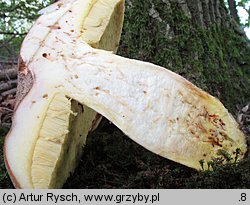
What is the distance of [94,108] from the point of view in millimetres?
1493

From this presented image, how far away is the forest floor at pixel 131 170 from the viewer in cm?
147

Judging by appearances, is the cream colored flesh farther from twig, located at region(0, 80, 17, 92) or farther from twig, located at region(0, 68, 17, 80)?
twig, located at region(0, 68, 17, 80)

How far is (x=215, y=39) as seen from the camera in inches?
102

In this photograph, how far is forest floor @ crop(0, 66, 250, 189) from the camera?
1473 millimetres

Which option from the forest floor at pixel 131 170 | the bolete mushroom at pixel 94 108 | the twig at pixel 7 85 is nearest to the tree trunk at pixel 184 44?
the forest floor at pixel 131 170

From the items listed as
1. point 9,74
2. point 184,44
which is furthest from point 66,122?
point 9,74

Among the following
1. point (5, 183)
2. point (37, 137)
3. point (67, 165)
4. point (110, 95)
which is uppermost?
point (110, 95)

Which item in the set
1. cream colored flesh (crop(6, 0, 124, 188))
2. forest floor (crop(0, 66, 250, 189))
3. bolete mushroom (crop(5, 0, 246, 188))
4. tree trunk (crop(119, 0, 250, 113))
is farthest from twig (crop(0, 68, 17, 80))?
bolete mushroom (crop(5, 0, 246, 188))

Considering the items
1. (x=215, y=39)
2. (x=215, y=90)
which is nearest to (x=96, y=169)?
(x=215, y=90)

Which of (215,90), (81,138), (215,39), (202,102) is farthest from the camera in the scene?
(215,39)

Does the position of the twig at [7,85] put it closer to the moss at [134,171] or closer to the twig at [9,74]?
the twig at [9,74]

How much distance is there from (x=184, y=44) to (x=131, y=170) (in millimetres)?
1014
